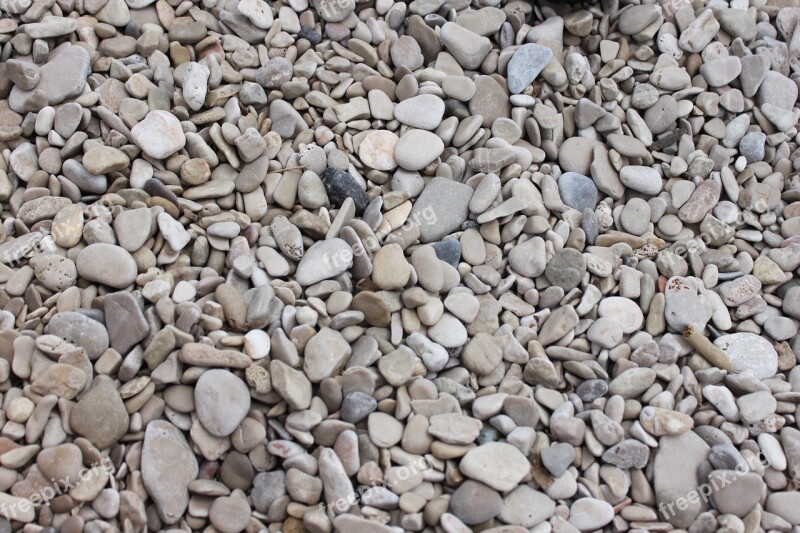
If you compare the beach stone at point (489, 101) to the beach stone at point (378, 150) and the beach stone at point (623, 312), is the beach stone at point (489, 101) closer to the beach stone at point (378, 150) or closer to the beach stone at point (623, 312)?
the beach stone at point (378, 150)

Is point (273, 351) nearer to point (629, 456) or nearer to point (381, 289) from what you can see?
point (381, 289)

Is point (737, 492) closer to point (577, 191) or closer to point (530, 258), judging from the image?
point (530, 258)

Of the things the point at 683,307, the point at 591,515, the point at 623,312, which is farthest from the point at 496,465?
the point at 683,307

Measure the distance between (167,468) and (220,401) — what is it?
0.15m

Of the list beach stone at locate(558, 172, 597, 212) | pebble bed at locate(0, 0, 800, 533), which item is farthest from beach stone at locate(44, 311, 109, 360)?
beach stone at locate(558, 172, 597, 212)

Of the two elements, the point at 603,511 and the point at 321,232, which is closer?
the point at 603,511

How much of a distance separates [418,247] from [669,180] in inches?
28.9

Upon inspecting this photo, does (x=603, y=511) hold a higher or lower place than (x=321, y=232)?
lower

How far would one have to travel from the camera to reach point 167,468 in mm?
1326

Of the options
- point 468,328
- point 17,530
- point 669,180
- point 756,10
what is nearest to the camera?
point 17,530

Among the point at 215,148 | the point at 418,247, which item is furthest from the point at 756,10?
the point at 215,148

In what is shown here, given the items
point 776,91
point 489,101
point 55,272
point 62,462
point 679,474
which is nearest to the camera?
point 62,462

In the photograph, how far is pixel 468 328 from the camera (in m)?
1.56

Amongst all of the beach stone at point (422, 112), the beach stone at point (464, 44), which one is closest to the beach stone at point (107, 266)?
the beach stone at point (422, 112)
